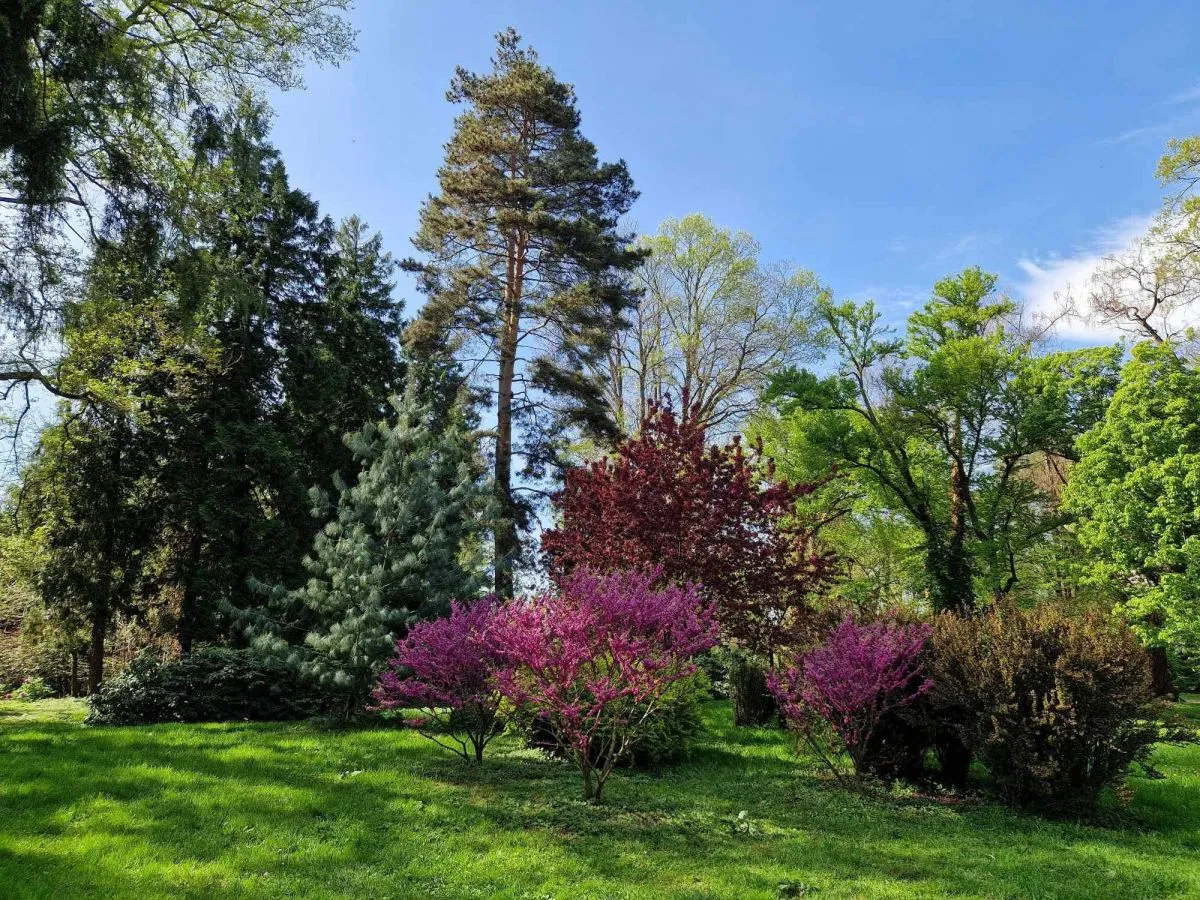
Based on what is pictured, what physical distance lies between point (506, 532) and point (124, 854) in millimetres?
11934

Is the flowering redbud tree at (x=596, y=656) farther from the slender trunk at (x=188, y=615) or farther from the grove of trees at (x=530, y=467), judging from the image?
the slender trunk at (x=188, y=615)

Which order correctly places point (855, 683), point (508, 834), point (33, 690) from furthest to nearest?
point (33, 690) → point (855, 683) → point (508, 834)

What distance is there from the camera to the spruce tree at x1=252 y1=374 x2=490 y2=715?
9867 millimetres

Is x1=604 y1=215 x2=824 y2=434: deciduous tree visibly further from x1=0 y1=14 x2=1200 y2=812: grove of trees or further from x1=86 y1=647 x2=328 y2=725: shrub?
x1=86 y1=647 x2=328 y2=725: shrub

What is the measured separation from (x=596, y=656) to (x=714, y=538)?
3659 mm

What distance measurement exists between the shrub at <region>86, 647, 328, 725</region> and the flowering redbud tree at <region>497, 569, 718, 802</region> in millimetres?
5548

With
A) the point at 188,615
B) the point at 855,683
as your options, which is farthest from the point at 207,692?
the point at 855,683

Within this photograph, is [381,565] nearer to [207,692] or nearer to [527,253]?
[207,692]

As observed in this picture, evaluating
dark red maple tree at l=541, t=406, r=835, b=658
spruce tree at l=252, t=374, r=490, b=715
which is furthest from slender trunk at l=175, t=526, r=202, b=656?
dark red maple tree at l=541, t=406, r=835, b=658

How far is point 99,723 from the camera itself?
34.3 ft

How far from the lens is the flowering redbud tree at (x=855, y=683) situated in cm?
679

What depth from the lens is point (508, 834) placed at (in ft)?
17.3

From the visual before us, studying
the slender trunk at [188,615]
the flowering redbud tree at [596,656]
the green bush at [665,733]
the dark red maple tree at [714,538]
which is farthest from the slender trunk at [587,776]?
the slender trunk at [188,615]

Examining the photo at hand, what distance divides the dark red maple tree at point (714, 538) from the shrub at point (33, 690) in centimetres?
1646
